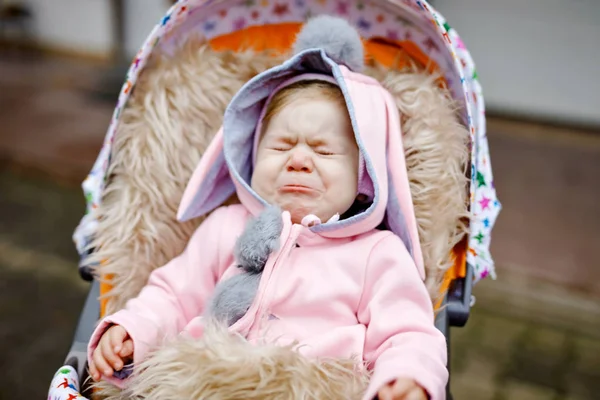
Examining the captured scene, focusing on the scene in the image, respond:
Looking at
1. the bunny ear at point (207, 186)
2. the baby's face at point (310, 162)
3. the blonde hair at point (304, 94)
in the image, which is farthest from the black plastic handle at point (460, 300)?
the bunny ear at point (207, 186)

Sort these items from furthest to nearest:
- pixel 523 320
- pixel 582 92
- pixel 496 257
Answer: pixel 582 92 < pixel 496 257 < pixel 523 320

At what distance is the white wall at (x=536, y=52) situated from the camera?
9.67 feet

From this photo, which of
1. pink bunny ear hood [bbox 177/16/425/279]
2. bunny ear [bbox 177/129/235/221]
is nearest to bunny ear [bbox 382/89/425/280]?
pink bunny ear hood [bbox 177/16/425/279]

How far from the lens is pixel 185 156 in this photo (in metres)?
1.23

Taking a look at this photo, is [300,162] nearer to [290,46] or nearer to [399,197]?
[399,197]

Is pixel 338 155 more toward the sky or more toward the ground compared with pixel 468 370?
more toward the sky

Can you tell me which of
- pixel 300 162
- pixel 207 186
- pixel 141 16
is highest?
pixel 300 162

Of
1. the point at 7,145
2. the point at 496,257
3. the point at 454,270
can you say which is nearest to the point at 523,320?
the point at 496,257

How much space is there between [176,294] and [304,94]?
420 mm

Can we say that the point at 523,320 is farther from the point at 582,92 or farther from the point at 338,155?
the point at 582,92

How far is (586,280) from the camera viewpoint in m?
2.11

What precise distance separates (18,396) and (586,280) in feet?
5.90

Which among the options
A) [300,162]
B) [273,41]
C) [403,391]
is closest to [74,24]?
[273,41]

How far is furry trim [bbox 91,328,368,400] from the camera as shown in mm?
812
